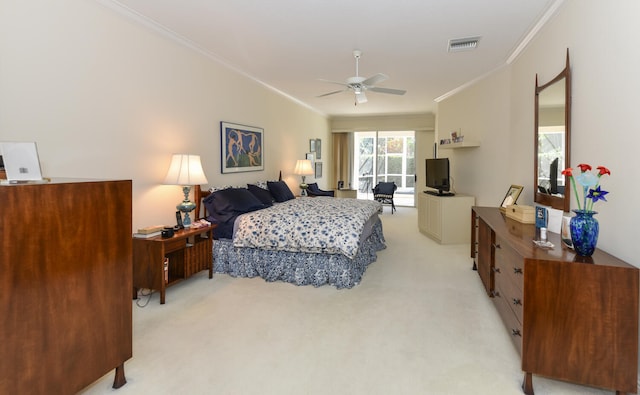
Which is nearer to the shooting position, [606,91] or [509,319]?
[606,91]

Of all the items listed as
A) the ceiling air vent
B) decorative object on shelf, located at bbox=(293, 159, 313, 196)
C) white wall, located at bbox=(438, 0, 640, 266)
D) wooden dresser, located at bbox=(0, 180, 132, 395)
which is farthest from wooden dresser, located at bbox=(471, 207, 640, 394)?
decorative object on shelf, located at bbox=(293, 159, 313, 196)

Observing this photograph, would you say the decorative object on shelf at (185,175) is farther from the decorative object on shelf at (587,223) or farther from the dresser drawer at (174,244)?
the decorative object on shelf at (587,223)

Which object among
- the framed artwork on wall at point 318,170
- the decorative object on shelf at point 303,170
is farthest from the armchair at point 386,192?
the decorative object on shelf at point 303,170

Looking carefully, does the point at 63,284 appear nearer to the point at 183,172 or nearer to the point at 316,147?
the point at 183,172

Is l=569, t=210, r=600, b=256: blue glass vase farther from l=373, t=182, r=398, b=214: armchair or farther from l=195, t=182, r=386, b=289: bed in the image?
l=373, t=182, r=398, b=214: armchair

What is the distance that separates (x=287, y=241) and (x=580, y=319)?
2537mm

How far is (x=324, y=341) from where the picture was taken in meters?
2.42

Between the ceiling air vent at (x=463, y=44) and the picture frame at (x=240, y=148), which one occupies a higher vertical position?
the ceiling air vent at (x=463, y=44)

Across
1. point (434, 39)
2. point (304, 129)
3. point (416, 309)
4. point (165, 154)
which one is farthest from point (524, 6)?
point (304, 129)

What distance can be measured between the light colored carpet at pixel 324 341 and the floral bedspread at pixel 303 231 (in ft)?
1.42

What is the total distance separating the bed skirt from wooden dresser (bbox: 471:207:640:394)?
181cm

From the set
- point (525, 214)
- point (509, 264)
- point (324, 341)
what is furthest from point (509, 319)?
point (324, 341)

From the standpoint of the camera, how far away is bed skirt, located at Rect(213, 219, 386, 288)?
3512mm

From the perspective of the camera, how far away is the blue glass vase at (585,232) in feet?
6.15
